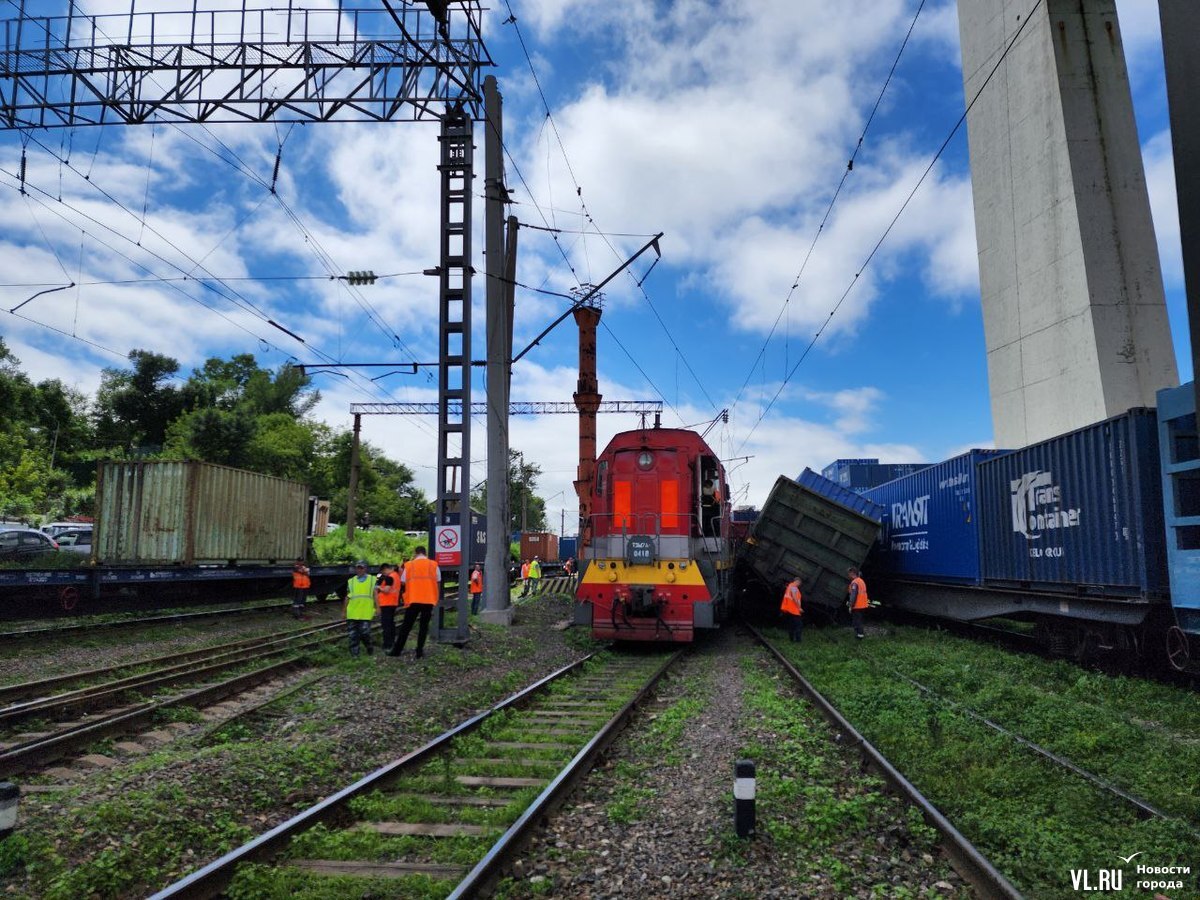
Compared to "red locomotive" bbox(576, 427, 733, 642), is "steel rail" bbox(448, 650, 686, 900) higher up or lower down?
lower down

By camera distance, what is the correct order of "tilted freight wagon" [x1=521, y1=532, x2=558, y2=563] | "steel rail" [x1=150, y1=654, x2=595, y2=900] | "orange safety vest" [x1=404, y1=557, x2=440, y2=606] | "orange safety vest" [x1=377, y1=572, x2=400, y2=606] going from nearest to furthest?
"steel rail" [x1=150, y1=654, x2=595, y2=900]
"orange safety vest" [x1=404, y1=557, x2=440, y2=606]
"orange safety vest" [x1=377, y1=572, x2=400, y2=606]
"tilted freight wagon" [x1=521, y1=532, x2=558, y2=563]

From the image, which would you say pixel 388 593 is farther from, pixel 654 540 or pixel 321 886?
pixel 321 886

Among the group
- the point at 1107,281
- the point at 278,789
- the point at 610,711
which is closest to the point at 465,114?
the point at 610,711

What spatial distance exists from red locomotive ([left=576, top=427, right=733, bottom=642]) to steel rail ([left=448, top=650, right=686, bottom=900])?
4586 millimetres

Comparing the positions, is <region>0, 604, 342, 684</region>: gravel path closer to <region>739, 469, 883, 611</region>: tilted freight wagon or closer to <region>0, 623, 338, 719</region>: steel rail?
<region>0, 623, 338, 719</region>: steel rail

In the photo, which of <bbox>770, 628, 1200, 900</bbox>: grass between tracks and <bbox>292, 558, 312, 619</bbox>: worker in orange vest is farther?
<bbox>292, 558, 312, 619</bbox>: worker in orange vest

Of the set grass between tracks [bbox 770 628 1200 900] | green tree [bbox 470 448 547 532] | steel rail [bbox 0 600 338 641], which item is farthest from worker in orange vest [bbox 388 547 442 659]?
green tree [bbox 470 448 547 532]

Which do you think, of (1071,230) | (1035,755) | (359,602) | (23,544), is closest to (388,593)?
(359,602)

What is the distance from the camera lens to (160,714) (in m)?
8.16

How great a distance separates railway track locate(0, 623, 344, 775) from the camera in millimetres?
6900

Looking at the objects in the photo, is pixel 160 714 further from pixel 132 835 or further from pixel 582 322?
pixel 582 322

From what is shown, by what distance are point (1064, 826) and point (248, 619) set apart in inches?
748

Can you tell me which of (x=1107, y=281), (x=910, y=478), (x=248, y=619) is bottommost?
(x=248, y=619)

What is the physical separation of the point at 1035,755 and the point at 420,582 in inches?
342
